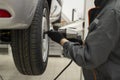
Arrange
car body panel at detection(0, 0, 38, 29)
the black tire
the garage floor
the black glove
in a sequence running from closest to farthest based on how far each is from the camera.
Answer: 1. car body panel at detection(0, 0, 38, 29)
2. the black tire
3. the black glove
4. the garage floor

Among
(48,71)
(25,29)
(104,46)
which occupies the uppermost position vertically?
(25,29)

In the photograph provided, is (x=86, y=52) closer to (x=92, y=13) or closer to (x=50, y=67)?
(x=92, y=13)

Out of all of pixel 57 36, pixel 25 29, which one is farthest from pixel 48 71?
pixel 25 29

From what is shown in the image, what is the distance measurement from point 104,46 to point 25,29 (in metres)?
0.55

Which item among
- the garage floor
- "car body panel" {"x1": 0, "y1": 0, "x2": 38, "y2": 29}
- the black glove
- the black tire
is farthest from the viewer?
the garage floor

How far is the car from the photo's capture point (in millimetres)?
1352

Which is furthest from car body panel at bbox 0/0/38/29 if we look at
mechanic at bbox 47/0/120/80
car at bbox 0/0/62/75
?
mechanic at bbox 47/0/120/80

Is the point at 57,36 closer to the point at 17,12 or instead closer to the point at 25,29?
the point at 25,29

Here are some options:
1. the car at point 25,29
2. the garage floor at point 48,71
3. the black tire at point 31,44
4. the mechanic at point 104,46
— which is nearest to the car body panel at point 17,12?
the car at point 25,29

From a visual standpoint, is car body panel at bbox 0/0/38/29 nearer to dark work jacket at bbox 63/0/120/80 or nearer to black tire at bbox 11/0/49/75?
black tire at bbox 11/0/49/75

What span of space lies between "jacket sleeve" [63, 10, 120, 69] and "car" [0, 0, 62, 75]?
345 mm

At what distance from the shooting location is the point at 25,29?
1.67 meters

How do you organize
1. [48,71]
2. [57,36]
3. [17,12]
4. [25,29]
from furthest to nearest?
1. [48,71]
2. [57,36]
3. [25,29]
4. [17,12]

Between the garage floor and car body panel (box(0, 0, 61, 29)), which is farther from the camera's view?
the garage floor
